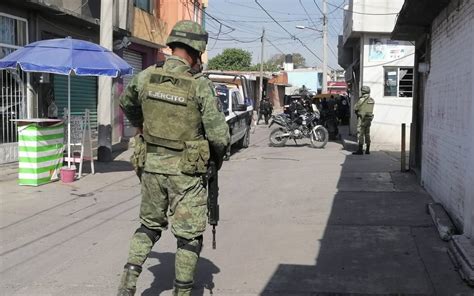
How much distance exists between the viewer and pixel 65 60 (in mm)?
9391

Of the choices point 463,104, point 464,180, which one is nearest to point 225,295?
point 464,180

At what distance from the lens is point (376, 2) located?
2003 centimetres

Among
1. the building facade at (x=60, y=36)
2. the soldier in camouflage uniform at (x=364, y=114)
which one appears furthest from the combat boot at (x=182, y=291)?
the soldier in camouflage uniform at (x=364, y=114)

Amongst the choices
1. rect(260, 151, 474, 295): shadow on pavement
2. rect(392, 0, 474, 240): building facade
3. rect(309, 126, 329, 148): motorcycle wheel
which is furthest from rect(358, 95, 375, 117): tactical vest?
rect(260, 151, 474, 295): shadow on pavement

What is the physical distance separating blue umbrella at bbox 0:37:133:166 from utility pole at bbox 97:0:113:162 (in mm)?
2794

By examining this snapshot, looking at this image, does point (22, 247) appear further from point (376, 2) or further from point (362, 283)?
point (376, 2)

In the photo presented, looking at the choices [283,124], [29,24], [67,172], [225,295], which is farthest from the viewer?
A: [283,124]

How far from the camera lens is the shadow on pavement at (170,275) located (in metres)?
4.77

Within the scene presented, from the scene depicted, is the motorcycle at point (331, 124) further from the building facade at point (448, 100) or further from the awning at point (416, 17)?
the building facade at point (448, 100)

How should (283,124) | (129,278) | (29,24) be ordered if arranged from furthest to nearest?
1. (283,124)
2. (29,24)
3. (129,278)

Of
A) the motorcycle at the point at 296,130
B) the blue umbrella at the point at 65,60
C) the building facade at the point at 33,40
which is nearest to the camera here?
the blue umbrella at the point at 65,60

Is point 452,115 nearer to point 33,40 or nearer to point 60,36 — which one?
point 33,40

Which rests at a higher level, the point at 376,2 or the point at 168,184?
the point at 376,2

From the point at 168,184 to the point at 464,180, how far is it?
3.61m
